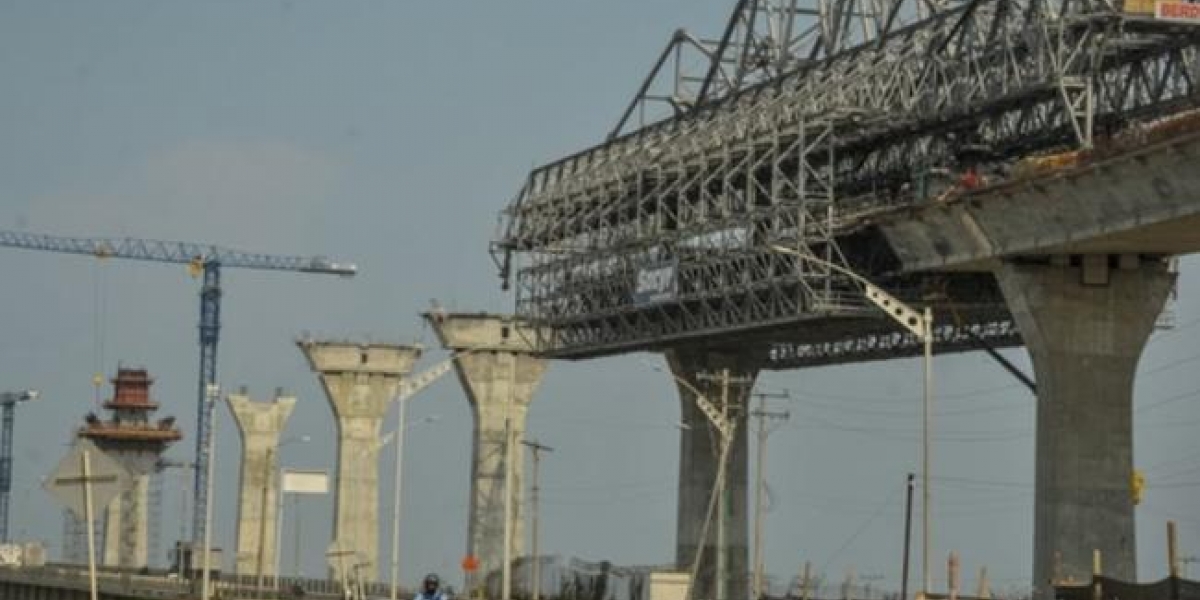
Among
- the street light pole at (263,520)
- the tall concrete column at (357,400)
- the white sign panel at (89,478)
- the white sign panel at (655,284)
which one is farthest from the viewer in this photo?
the tall concrete column at (357,400)

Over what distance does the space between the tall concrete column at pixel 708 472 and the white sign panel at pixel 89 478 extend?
7953cm

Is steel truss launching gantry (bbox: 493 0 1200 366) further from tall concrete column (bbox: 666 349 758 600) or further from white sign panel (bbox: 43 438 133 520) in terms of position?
white sign panel (bbox: 43 438 133 520)

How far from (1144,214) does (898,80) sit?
833 inches

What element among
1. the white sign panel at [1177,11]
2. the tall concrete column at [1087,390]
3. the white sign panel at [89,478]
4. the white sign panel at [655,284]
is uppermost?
the white sign panel at [1177,11]

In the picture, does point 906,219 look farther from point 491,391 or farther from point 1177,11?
point 491,391

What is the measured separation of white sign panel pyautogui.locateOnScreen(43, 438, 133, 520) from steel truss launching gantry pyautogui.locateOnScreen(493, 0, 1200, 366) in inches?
1853

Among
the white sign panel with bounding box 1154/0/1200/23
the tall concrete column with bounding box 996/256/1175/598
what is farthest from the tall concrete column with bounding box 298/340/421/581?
the white sign panel with bounding box 1154/0/1200/23

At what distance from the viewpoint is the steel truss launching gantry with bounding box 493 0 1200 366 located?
258 feet

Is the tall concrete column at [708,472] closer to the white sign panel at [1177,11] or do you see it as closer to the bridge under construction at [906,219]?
the bridge under construction at [906,219]

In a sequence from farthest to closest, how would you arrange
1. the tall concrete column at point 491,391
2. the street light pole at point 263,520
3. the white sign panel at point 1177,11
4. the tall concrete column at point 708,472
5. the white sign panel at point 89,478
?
1. the tall concrete column at point 491,391
2. the street light pole at point 263,520
3. the tall concrete column at point 708,472
4. the white sign panel at point 1177,11
5. the white sign panel at point 89,478

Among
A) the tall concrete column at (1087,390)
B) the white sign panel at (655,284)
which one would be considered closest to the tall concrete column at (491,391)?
the white sign panel at (655,284)

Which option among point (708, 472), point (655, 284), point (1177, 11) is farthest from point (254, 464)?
point (1177, 11)

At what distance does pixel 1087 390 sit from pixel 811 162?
2222 cm

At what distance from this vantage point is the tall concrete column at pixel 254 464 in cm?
15450
